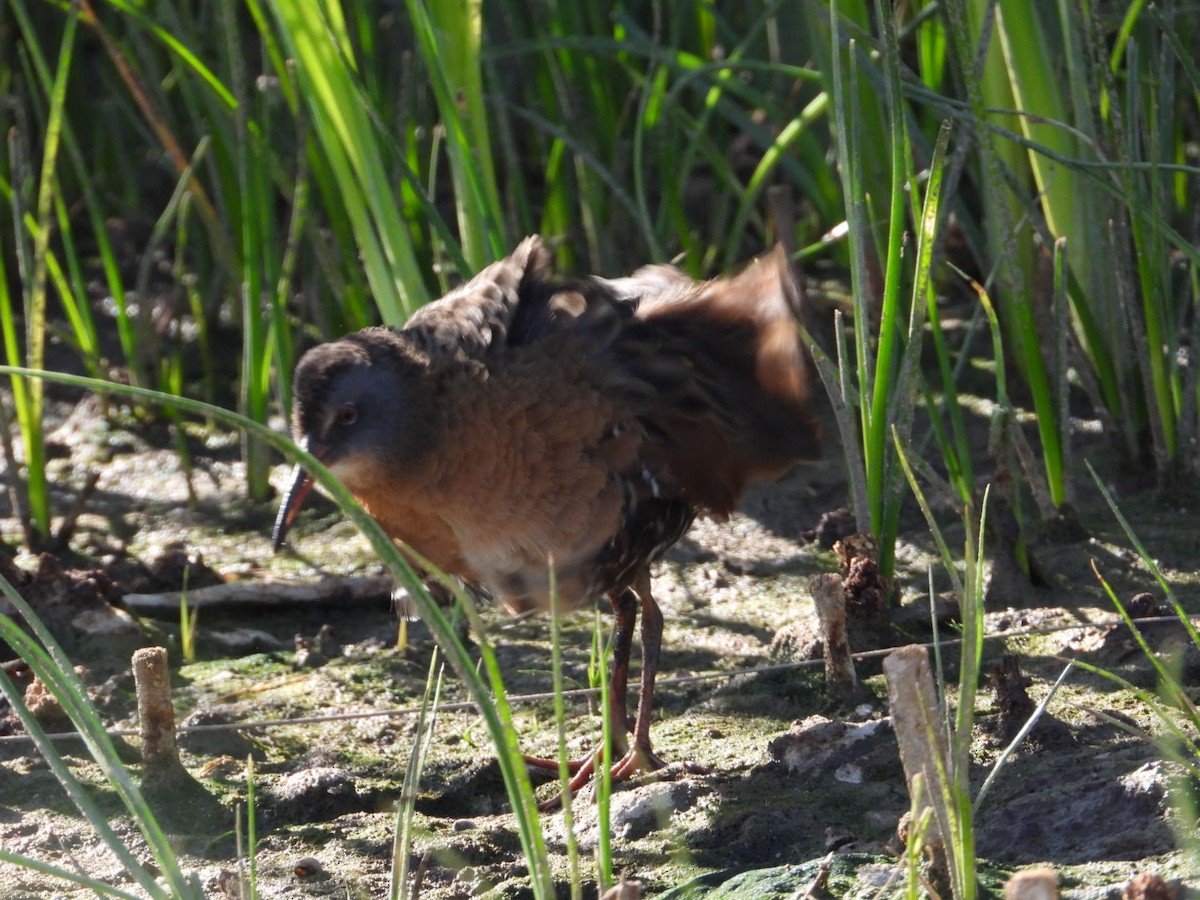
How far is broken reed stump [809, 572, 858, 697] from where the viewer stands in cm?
259

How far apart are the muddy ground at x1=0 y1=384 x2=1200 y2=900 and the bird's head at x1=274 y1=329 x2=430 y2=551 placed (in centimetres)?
38

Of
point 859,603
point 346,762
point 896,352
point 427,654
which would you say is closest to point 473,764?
point 346,762

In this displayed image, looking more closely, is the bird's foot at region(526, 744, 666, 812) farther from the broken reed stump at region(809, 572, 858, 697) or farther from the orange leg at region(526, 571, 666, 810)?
the broken reed stump at region(809, 572, 858, 697)

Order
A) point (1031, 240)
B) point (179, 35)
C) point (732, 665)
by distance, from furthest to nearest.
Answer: point (179, 35) < point (1031, 240) < point (732, 665)

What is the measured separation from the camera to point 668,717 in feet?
9.55

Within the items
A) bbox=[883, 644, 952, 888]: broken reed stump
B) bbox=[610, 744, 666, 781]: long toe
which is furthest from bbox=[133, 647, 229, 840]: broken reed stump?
bbox=[883, 644, 952, 888]: broken reed stump

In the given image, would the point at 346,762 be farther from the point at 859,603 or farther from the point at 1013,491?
the point at 1013,491

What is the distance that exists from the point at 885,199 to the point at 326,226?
207 centimetres

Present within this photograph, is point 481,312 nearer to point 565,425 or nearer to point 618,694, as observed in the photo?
point 565,425

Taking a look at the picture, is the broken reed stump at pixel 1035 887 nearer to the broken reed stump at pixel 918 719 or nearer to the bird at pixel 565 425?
the broken reed stump at pixel 918 719

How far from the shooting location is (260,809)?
2.49m

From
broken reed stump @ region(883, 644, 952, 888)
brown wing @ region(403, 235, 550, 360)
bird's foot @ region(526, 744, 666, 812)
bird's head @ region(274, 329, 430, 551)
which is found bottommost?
bird's foot @ region(526, 744, 666, 812)

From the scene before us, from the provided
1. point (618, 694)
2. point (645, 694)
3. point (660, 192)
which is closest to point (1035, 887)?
point (645, 694)

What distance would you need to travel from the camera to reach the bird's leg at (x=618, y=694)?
9.11ft
